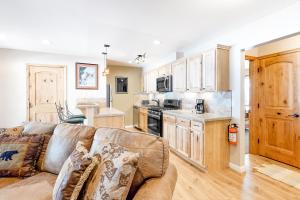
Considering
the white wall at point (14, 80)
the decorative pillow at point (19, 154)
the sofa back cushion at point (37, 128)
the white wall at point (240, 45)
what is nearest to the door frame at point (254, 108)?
the white wall at point (240, 45)

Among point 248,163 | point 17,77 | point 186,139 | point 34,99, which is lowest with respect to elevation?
point 248,163

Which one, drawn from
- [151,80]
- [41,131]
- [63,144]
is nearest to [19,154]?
[41,131]

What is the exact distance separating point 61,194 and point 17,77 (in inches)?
191

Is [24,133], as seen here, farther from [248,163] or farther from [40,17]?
[248,163]

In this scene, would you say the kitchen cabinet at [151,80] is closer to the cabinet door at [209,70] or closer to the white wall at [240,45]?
the cabinet door at [209,70]

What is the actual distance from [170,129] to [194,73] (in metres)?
1.33

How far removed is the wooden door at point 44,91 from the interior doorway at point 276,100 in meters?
5.01

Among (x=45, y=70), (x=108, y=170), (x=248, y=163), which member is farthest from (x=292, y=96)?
(x=45, y=70)

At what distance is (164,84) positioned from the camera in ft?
15.6

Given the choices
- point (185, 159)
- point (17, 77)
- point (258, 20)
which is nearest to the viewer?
point (258, 20)

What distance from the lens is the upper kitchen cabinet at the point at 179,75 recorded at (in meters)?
3.89

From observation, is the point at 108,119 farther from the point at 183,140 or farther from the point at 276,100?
the point at 276,100

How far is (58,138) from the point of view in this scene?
1.76m

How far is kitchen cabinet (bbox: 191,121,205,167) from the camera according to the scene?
2910mm
